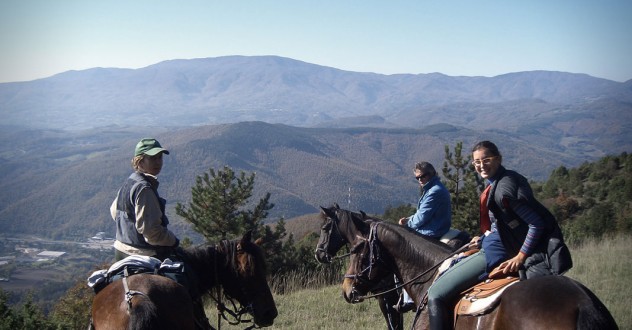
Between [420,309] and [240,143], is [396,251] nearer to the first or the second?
[420,309]

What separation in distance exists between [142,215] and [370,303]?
5.76 meters

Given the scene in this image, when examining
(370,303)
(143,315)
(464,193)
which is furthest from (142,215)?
(464,193)

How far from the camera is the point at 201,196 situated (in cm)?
1573

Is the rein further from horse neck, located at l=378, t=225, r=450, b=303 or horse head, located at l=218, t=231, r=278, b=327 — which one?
horse neck, located at l=378, t=225, r=450, b=303

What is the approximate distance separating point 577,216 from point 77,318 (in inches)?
769

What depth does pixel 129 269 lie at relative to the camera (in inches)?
167

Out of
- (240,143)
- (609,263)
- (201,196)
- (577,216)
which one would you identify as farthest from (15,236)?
(240,143)

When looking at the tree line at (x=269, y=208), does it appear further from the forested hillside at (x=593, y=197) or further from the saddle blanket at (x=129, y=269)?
the saddle blanket at (x=129, y=269)

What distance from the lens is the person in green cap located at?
14.6 feet

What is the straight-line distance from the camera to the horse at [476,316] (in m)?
3.07

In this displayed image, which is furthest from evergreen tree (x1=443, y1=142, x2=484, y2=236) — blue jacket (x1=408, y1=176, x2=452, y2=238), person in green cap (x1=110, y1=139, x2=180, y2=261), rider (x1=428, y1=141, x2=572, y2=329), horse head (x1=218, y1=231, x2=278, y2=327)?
person in green cap (x1=110, y1=139, x2=180, y2=261)

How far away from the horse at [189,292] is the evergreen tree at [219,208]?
10429mm

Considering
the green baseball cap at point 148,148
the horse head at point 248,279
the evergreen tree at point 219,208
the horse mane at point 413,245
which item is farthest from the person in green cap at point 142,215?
the evergreen tree at point 219,208

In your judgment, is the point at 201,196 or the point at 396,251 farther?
the point at 201,196
